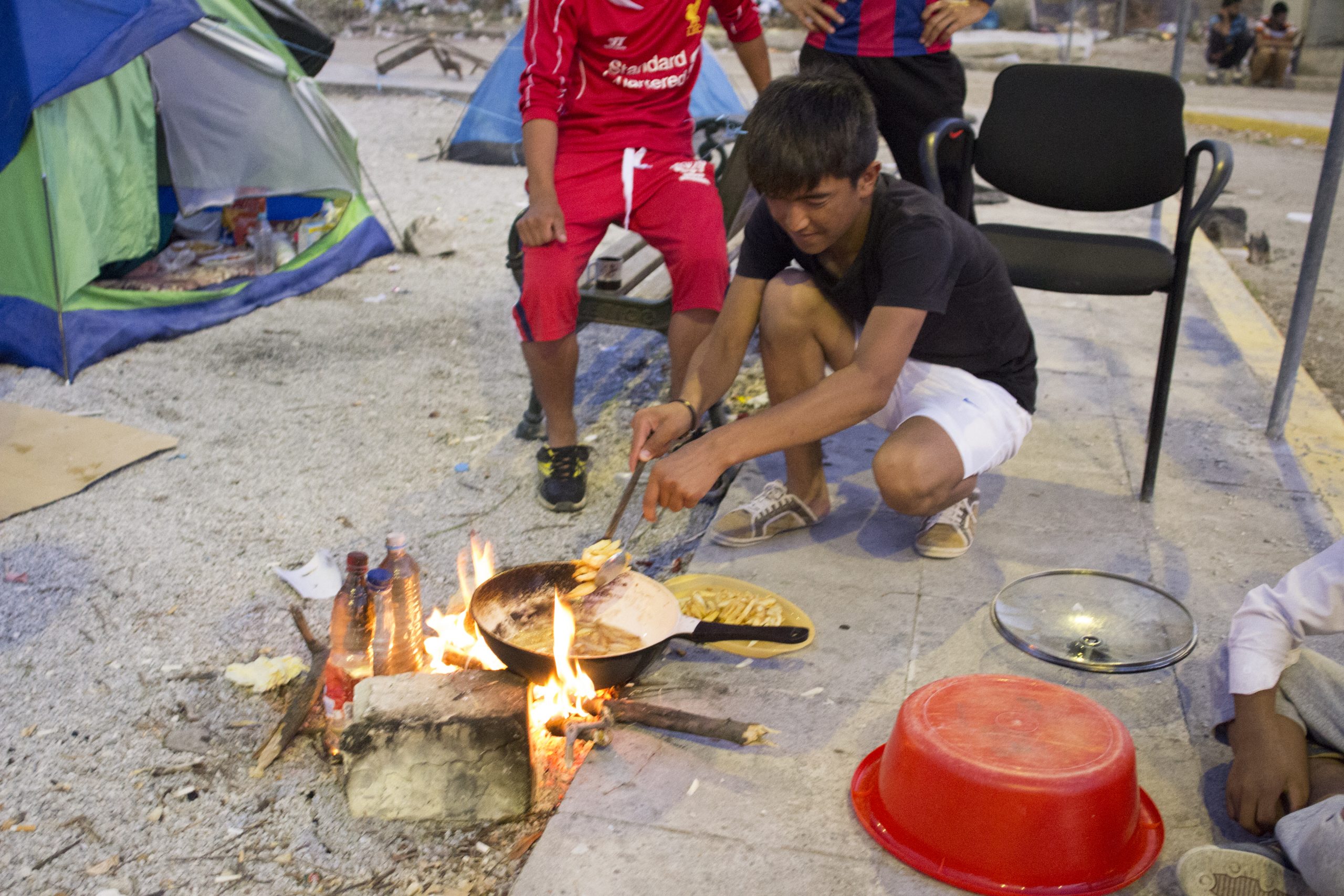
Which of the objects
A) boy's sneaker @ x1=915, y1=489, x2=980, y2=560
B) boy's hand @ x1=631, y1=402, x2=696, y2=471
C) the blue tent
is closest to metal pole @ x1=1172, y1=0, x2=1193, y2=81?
the blue tent

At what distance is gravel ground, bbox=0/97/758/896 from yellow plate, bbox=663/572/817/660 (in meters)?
0.49

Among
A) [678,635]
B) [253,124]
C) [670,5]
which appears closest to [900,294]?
[678,635]

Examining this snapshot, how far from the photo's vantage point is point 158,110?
5781mm

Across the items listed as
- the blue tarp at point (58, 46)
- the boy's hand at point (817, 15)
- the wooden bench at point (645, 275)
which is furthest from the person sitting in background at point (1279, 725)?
the blue tarp at point (58, 46)

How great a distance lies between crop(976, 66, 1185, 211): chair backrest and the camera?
12.3 ft

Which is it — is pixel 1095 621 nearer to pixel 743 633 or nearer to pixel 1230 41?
pixel 743 633

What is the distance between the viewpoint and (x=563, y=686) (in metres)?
2.39

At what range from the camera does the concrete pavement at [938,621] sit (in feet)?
6.87

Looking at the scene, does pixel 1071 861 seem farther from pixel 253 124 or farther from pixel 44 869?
pixel 253 124

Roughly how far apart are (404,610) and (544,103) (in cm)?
186

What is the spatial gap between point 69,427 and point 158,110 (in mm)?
2461

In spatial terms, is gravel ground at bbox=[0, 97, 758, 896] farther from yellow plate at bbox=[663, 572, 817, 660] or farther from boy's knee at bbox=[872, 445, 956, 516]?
boy's knee at bbox=[872, 445, 956, 516]

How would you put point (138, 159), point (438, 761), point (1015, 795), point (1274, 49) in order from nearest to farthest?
point (1015, 795)
point (438, 761)
point (138, 159)
point (1274, 49)

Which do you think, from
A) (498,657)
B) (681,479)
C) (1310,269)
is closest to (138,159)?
(498,657)
